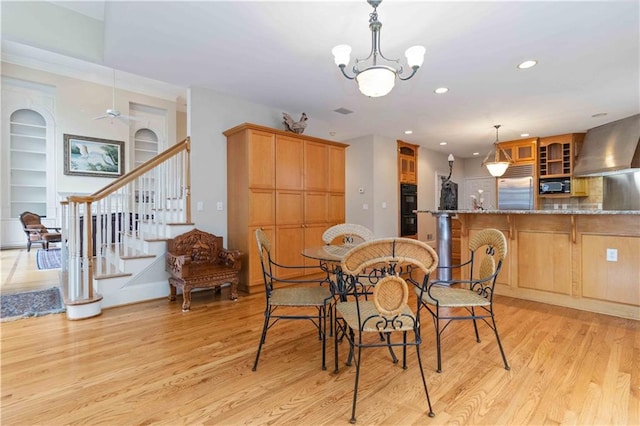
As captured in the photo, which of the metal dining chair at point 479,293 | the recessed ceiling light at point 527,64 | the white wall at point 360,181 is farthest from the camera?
the white wall at point 360,181

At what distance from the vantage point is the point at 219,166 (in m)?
4.25

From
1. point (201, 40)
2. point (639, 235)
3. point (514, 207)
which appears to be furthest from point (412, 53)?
point (514, 207)

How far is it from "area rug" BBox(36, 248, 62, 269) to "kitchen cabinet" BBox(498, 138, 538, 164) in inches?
365

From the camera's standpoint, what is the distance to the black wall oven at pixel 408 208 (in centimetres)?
706

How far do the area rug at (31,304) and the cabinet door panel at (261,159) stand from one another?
2479 mm

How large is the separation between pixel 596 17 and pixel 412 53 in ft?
5.40

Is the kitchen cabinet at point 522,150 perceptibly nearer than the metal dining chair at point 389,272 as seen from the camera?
No

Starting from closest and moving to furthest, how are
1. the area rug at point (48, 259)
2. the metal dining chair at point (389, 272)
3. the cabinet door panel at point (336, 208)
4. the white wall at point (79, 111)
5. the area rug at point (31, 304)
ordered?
the metal dining chair at point (389, 272) < the area rug at point (31, 304) < the cabinet door panel at point (336, 208) < the area rug at point (48, 259) < the white wall at point (79, 111)

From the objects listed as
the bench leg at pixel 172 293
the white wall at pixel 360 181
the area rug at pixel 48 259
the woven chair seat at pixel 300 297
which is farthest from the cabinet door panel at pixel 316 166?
the area rug at pixel 48 259

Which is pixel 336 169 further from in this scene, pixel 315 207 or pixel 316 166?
pixel 315 207

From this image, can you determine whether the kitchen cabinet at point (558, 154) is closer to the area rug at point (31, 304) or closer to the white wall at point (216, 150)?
the white wall at point (216, 150)

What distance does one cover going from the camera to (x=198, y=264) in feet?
12.7

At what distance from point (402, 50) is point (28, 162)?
849cm

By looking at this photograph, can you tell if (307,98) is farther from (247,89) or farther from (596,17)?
(596,17)
